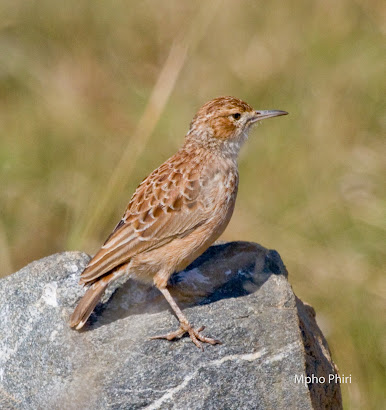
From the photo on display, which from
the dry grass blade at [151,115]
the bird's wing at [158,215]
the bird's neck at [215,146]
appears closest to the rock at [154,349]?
the bird's wing at [158,215]

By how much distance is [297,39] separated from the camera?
12.5 m

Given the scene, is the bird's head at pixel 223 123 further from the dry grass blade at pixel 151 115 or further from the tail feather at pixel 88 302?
the dry grass blade at pixel 151 115

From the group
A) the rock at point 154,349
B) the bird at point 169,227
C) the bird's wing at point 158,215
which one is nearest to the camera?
the rock at point 154,349

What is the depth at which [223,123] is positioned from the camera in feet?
26.4

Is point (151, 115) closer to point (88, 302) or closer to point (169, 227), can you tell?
point (169, 227)

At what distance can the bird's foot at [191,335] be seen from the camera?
6785 millimetres

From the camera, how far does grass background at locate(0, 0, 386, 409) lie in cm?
1038

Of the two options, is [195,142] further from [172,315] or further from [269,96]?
[269,96]

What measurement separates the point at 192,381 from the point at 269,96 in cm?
619

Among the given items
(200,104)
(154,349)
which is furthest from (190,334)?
(200,104)

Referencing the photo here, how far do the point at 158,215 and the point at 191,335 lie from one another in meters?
1.17

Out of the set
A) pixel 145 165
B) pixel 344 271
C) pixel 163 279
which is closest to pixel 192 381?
pixel 163 279

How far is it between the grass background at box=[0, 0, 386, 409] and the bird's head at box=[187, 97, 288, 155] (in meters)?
2.32

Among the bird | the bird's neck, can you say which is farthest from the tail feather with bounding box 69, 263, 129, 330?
the bird's neck
